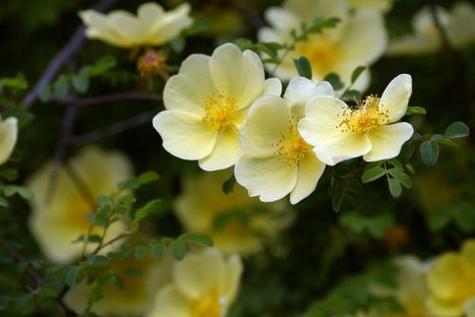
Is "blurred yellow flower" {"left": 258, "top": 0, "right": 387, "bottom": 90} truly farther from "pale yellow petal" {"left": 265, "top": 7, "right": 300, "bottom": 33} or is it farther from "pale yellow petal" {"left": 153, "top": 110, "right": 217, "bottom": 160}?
"pale yellow petal" {"left": 153, "top": 110, "right": 217, "bottom": 160}

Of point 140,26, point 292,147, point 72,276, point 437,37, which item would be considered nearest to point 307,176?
point 292,147

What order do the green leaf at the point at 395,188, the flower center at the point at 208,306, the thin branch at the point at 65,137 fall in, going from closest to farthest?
the green leaf at the point at 395,188 → the flower center at the point at 208,306 → the thin branch at the point at 65,137

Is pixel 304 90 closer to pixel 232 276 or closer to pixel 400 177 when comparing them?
pixel 400 177

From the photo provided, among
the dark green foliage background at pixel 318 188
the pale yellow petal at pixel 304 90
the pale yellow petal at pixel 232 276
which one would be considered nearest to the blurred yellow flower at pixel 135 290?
the dark green foliage background at pixel 318 188

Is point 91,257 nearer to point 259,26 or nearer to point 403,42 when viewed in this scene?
point 259,26

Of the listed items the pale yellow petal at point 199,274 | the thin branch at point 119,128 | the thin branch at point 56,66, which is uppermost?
the thin branch at point 56,66

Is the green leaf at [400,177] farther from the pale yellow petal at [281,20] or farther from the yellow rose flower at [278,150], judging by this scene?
the pale yellow petal at [281,20]

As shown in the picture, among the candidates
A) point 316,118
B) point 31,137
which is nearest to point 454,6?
point 31,137

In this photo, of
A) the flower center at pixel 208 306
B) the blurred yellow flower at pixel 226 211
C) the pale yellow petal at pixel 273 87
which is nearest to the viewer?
the pale yellow petal at pixel 273 87
